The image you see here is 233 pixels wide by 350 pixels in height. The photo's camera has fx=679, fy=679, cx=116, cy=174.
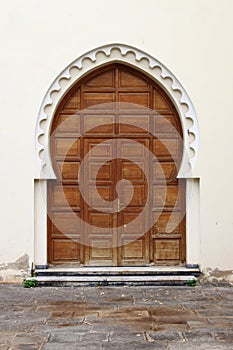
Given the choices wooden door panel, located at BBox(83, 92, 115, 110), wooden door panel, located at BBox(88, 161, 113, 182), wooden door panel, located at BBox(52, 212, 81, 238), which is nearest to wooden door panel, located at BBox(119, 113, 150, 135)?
wooden door panel, located at BBox(83, 92, 115, 110)

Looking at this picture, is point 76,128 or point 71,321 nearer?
point 71,321

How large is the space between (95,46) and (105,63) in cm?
27

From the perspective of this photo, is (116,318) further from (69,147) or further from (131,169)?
(69,147)

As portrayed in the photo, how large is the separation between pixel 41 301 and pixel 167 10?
4.15 m

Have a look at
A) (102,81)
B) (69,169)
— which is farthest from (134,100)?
(69,169)

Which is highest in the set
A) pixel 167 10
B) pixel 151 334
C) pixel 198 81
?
pixel 167 10

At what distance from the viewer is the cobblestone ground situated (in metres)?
5.84

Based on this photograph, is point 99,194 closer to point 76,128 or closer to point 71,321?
point 76,128

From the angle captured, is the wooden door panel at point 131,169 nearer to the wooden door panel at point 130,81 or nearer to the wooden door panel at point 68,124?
the wooden door panel at point 68,124

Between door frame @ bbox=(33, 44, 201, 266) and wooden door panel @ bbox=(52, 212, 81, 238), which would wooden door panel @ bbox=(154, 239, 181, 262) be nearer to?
door frame @ bbox=(33, 44, 201, 266)

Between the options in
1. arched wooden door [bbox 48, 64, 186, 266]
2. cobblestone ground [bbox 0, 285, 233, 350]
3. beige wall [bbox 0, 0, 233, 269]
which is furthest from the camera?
arched wooden door [bbox 48, 64, 186, 266]

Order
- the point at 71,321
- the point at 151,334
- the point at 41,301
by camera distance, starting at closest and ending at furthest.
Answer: the point at 151,334 < the point at 71,321 < the point at 41,301

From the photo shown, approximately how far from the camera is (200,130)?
29.6 feet

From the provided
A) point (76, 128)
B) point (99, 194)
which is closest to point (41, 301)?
point (99, 194)
